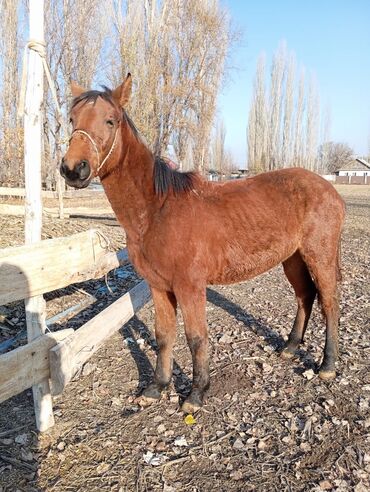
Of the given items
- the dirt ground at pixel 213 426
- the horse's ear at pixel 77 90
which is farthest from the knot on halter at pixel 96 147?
the dirt ground at pixel 213 426

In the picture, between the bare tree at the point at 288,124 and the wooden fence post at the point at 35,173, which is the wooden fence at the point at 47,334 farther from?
the bare tree at the point at 288,124

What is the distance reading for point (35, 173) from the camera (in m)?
2.50

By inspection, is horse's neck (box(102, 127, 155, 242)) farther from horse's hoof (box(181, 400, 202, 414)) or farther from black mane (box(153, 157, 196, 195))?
horse's hoof (box(181, 400, 202, 414))

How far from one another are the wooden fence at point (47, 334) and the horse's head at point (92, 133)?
59 centimetres

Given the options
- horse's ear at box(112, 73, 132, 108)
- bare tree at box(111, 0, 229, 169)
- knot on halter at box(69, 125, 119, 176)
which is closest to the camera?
knot on halter at box(69, 125, 119, 176)

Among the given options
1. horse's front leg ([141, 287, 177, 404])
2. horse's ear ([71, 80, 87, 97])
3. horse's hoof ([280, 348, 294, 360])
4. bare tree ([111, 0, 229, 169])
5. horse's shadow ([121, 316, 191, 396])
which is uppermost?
bare tree ([111, 0, 229, 169])

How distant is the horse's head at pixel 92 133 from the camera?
7.25 ft

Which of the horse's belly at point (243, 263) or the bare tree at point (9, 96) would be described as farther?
the bare tree at point (9, 96)

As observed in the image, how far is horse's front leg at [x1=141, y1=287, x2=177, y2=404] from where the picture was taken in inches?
120

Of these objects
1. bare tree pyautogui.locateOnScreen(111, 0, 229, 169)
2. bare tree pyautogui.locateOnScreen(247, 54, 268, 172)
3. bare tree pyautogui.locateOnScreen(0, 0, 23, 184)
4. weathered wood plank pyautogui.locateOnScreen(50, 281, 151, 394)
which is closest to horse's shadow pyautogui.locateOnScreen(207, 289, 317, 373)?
weathered wood plank pyautogui.locateOnScreen(50, 281, 151, 394)

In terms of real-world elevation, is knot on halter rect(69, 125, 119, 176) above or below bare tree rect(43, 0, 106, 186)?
below

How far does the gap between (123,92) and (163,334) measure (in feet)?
6.25

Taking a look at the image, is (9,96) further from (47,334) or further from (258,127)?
(258,127)

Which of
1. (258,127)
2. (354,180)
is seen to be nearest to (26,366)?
(258,127)
